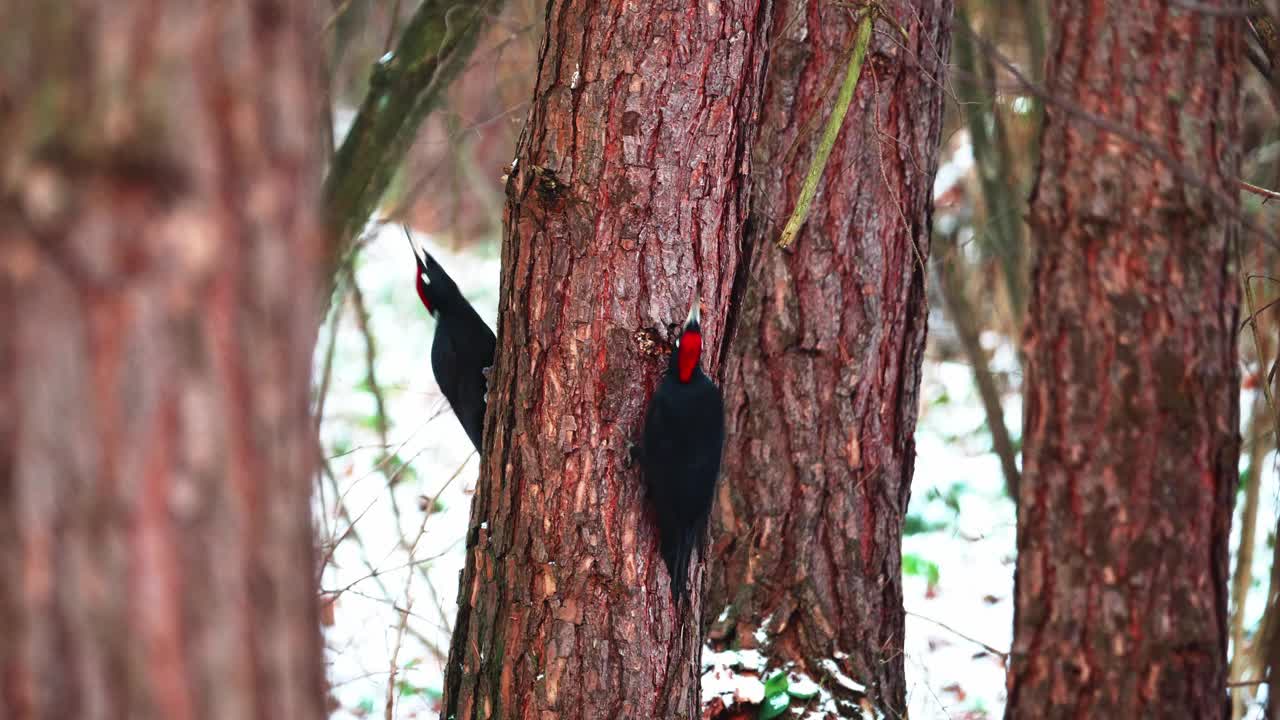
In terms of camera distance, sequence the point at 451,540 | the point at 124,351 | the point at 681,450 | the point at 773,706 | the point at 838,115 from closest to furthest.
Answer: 1. the point at 124,351
2. the point at 681,450
3. the point at 838,115
4. the point at 773,706
5. the point at 451,540

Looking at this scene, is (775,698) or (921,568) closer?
(775,698)

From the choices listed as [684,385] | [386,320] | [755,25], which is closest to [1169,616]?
[684,385]

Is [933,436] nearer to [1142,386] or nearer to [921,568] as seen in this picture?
[921,568]

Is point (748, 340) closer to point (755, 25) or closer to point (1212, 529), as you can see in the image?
point (755, 25)

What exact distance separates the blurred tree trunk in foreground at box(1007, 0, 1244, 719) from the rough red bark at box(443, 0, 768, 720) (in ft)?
3.03

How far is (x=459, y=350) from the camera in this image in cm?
346

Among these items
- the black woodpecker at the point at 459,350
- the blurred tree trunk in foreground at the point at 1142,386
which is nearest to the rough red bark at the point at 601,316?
the black woodpecker at the point at 459,350

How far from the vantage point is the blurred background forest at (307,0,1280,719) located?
3992 millimetres

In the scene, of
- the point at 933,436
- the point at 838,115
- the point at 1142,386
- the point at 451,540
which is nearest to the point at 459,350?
the point at 838,115

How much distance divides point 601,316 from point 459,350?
3.10ft

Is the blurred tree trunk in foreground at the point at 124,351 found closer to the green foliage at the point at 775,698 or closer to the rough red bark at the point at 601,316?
the rough red bark at the point at 601,316

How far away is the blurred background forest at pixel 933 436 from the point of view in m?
3.99

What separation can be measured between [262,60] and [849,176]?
8.60 feet

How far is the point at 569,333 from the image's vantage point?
2637 millimetres
